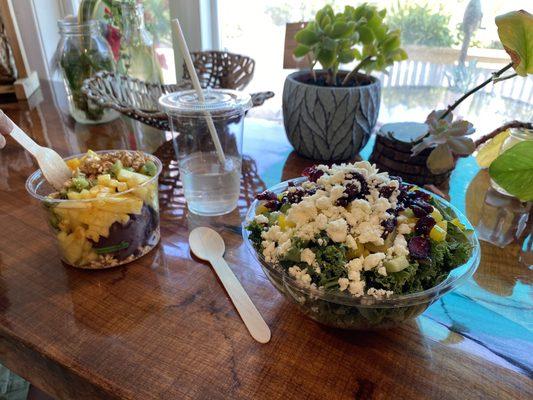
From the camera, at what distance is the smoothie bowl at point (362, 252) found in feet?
1.27

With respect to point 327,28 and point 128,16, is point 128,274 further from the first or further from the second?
point 128,16

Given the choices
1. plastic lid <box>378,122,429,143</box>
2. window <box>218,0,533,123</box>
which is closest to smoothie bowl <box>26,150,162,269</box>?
plastic lid <box>378,122,429,143</box>

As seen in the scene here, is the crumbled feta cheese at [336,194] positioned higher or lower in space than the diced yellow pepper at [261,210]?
higher

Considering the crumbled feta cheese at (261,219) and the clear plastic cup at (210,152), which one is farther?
the clear plastic cup at (210,152)

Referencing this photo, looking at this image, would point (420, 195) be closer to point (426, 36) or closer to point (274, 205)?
point (274, 205)

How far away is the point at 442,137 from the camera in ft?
1.98

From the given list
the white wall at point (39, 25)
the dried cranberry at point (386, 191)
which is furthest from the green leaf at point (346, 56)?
the white wall at point (39, 25)

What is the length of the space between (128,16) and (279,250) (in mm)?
865

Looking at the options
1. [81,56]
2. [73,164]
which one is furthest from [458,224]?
[81,56]

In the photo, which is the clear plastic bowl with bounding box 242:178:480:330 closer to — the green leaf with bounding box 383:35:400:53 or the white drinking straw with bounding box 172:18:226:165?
the white drinking straw with bounding box 172:18:226:165

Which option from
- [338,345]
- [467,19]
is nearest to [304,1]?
[467,19]

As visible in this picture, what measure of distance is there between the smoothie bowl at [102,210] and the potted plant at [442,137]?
1.38 ft

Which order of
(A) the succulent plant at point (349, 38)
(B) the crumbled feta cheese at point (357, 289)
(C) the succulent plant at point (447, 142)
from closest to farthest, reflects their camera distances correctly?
(B) the crumbled feta cheese at point (357, 289)
(C) the succulent plant at point (447, 142)
(A) the succulent plant at point (349, 38)

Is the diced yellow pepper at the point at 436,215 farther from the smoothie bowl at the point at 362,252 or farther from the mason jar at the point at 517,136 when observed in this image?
the mason jar at the point at 517,136
